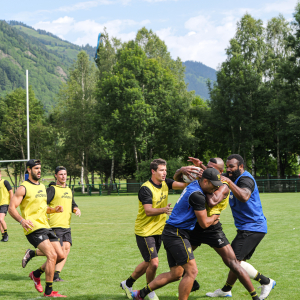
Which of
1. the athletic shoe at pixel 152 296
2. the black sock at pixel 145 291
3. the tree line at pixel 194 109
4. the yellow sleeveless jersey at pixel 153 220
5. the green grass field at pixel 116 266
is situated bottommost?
the green grass field at pixel 116 266

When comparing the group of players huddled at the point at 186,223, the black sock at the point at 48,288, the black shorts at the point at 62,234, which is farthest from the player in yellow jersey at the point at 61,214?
the black sock at the point at 48,288

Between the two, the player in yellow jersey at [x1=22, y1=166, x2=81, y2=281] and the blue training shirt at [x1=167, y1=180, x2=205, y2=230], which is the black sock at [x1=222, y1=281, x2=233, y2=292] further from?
the player in yellow jersey at [x1=22, y1=166, x2=81, y2=281]

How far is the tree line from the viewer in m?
41.2

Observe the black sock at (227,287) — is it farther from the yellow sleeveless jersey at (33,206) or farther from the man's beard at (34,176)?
the man's beard at (34,176)

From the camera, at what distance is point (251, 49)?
44.2 m

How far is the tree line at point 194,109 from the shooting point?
41.2 metres

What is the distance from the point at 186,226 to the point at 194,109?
4299 centimetres

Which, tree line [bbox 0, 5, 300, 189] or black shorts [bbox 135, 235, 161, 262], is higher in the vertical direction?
tree line [bbox 0, 5, 300, 189]

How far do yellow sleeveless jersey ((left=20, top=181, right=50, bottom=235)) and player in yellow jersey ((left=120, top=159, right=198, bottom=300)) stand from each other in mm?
1609

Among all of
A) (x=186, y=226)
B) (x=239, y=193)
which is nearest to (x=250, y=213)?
(x=239, y=193)

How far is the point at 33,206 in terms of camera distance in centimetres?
600

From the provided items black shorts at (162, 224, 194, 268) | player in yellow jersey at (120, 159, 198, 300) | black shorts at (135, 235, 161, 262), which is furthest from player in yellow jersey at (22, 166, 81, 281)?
black shorts at (162, 224, 194, 268)

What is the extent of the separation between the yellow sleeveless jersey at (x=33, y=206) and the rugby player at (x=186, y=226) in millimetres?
2088

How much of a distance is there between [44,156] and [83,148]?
353 inches
